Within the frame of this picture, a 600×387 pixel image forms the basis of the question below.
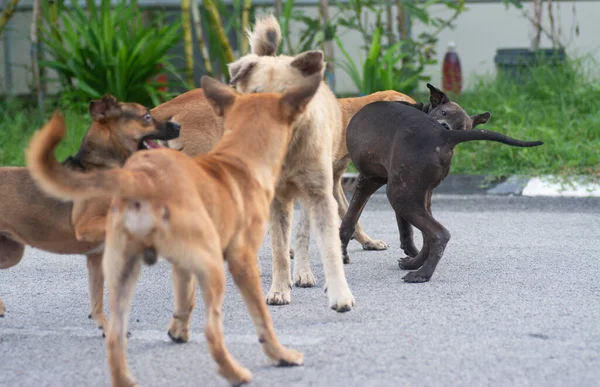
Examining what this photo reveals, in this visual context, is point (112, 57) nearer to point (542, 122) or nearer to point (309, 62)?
point (542, 122)

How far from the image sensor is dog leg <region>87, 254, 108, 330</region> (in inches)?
203

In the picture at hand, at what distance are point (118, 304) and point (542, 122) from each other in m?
8.27

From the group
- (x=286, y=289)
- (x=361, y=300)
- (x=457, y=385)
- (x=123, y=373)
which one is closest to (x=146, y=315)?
(x=286, y=289)

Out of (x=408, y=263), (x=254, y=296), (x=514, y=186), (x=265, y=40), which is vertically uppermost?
(x=265, y=40)

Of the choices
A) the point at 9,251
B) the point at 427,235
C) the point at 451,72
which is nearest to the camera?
the point at 9,251

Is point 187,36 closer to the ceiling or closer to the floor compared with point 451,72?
closer to the ceiling

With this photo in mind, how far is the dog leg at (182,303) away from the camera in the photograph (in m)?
4.61

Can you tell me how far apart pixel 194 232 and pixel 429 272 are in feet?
8.79

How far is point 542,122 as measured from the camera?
37.0ft

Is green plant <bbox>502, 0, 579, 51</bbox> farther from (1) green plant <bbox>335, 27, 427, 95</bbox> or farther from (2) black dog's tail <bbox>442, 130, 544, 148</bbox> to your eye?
(2) black dog's tail <bbox>442, 130, 544, 148</bbox>

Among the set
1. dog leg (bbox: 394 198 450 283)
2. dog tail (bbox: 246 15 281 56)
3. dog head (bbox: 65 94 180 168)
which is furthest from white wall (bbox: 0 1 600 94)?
dog head (bbox: 65 94 180 168)

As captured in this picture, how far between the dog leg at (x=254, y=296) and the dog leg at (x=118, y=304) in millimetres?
426

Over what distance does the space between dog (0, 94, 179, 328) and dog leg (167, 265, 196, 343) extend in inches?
19.3

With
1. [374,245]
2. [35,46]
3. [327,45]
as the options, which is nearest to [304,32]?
[327,45]
